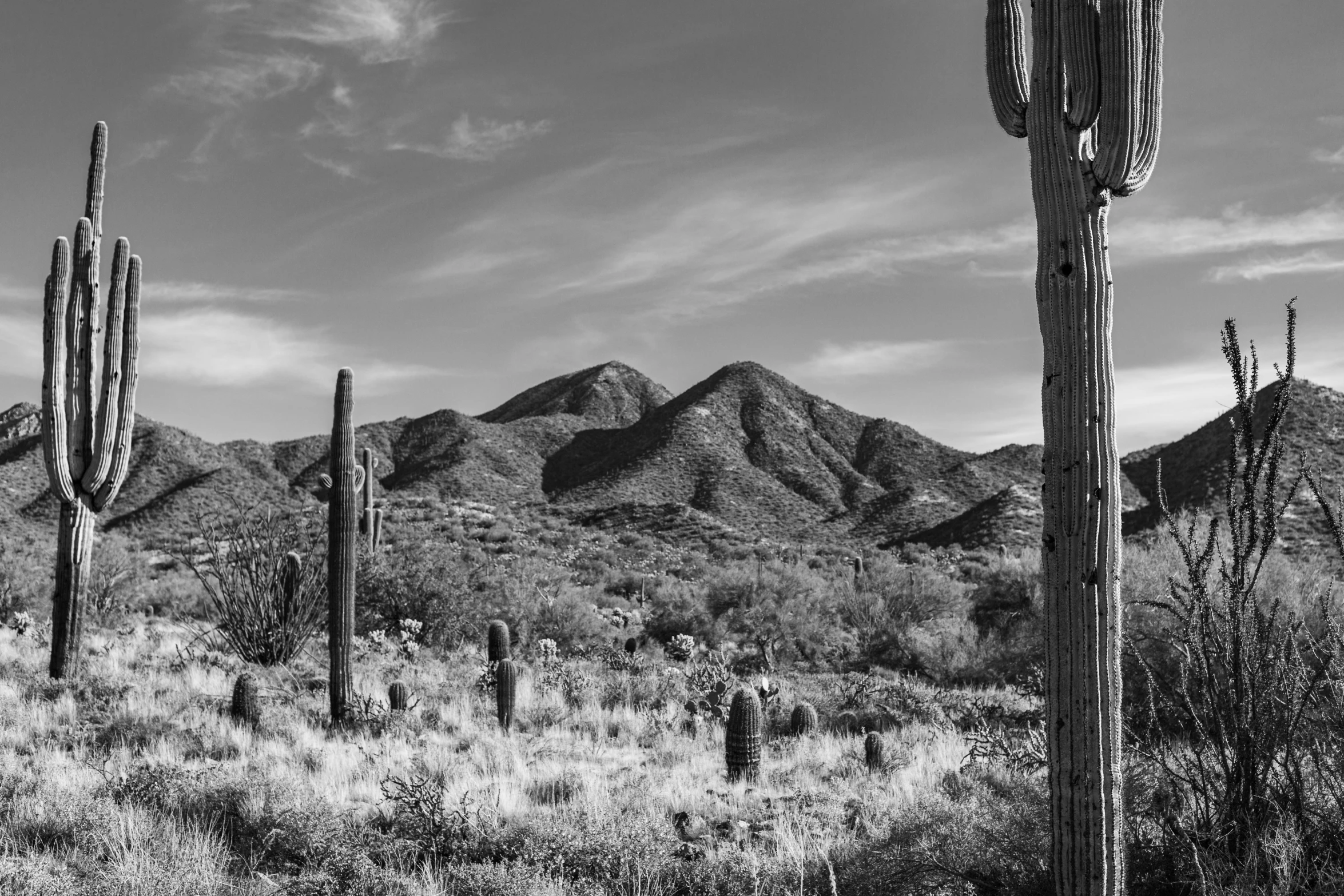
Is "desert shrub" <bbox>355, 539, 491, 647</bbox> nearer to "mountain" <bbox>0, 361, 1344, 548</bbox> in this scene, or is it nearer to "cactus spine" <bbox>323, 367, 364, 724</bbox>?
"cactus spine" <bbox>323, 367, 364, 724</bbox>

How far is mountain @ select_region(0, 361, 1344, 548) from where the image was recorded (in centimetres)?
3603

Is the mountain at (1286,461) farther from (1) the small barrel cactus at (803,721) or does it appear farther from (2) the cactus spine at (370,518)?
(2) the cactus spine at (370,518)

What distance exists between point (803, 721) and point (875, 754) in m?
1.67

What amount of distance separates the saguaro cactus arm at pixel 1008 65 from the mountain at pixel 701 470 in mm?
25969

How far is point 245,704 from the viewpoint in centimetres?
945

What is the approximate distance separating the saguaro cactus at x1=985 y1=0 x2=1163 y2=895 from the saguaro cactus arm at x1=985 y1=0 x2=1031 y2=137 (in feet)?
0.72

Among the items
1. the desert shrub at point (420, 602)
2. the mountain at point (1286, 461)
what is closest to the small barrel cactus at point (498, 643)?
the desert shrub at point (420, 602)

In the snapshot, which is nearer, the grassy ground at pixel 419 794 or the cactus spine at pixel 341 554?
the grassy ground at pixel 419 794

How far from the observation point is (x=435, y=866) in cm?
579

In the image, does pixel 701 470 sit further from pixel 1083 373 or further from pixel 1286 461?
pixel 1083 373

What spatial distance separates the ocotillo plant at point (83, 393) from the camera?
11.5 m

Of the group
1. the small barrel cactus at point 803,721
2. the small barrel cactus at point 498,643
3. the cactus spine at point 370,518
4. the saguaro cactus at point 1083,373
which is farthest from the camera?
the cactus spine at point 370,518

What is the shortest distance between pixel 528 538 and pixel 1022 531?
57.1 ft

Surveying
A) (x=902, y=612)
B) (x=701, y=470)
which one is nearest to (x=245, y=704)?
(x=902, y=612)
